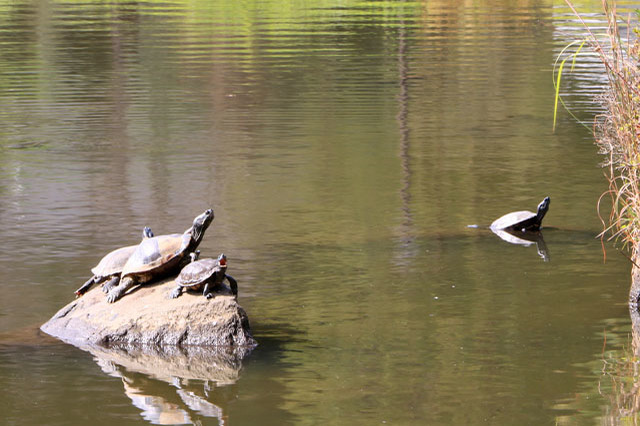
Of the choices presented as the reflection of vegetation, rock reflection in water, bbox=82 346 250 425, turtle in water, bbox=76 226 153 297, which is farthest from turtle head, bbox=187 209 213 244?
the reflection of vegetation

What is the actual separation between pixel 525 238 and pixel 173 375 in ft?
17.7

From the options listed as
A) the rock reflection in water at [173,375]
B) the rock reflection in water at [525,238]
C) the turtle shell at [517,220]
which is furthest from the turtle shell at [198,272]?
the turtle shell at [517,220]

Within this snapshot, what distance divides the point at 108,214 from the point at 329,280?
4105 mm

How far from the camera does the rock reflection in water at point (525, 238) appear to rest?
467 inches

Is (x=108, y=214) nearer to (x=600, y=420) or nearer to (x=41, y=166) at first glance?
(x=41, y=166)

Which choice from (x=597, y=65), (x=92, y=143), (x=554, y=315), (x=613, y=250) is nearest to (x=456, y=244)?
(x=613, y=250)

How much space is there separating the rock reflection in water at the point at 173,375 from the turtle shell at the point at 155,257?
68 centimetres

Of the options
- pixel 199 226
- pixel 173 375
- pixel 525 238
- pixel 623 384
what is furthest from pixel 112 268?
pixel 525 238

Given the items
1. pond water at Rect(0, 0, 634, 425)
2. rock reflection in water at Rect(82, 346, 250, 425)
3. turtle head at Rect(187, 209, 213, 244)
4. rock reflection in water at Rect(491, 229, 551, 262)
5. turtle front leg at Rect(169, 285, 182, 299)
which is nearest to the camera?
rock reflection in water at Rect(82, 346, 250, 425)

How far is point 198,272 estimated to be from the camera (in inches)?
333

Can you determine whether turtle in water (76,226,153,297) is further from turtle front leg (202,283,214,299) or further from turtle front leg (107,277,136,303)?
turtle front leg (202,283,214,299)

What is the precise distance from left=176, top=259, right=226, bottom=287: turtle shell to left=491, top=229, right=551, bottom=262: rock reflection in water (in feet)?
14.1

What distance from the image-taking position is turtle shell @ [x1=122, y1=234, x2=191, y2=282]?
884cm

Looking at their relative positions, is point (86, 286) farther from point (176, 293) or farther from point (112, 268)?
point (176, 293)
